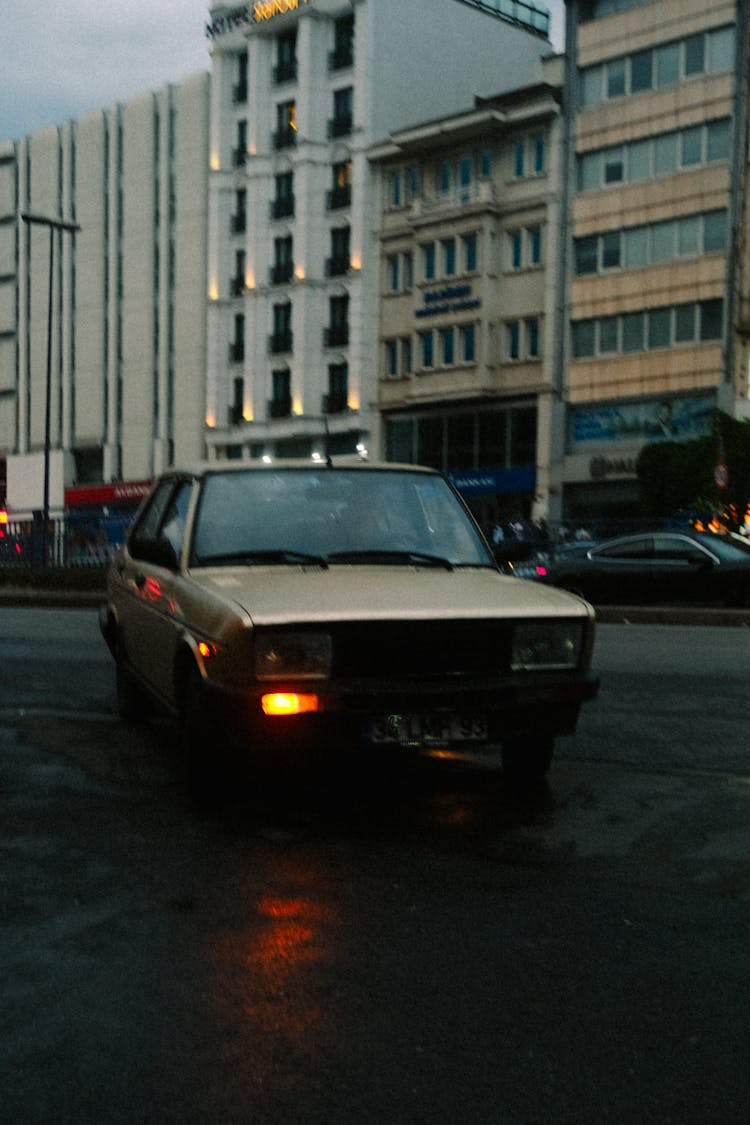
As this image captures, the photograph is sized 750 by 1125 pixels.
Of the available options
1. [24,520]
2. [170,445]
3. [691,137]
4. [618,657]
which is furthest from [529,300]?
[618,657]

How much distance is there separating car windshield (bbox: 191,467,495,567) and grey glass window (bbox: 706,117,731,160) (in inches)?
1505

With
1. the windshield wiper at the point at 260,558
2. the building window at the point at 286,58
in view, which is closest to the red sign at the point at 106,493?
the building window at the point at 286,58

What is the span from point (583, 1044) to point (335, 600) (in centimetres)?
266

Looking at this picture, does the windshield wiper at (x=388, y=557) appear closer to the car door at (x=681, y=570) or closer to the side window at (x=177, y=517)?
the side window at (x=177, y=517)

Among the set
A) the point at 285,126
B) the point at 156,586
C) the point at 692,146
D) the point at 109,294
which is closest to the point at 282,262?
the point at 285,126

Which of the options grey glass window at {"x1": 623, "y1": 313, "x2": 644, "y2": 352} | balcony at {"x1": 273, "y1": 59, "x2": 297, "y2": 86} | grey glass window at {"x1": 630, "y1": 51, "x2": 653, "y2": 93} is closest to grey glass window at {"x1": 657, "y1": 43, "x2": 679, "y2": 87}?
grey glass window at {"x1": 630, "y1": 51, "x2": 653, "y2": 93}

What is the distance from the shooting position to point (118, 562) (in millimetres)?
8438

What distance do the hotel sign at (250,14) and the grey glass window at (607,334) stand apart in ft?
67.6

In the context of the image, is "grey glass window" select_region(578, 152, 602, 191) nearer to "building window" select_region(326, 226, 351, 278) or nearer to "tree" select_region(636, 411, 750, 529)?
"building window" select_region(326, 226, 351, 278)

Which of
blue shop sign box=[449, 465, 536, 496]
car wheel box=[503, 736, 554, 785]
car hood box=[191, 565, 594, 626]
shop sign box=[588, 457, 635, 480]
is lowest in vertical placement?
car wheel box=[503, 736, 554, 785]

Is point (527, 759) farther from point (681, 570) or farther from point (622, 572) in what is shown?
point (622, 572)

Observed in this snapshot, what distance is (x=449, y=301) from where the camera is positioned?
1948 inches

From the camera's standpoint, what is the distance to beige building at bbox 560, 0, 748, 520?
41750mm

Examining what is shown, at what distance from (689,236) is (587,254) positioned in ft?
13.3
